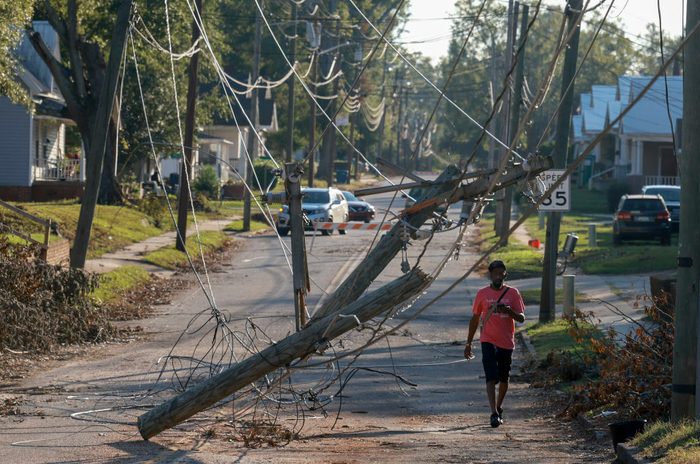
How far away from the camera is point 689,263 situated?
9391 millimetres

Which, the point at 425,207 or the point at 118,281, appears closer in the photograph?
the point at 425,207

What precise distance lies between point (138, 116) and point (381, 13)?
175 ft

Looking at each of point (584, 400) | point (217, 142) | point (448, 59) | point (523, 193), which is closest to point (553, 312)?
point (584, 400)

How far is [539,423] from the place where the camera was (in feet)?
38.3

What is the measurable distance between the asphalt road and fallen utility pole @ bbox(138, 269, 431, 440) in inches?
8.1

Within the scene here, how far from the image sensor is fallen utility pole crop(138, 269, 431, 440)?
29.1ft

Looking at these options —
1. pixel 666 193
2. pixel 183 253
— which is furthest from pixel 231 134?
pixel 183 253

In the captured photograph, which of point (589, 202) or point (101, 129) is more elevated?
point (101, 129)

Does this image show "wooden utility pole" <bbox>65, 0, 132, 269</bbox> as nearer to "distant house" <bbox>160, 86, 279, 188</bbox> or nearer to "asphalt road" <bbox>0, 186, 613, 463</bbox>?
"asphalt road" <bbox>0, 186, 613, 463</bbox>

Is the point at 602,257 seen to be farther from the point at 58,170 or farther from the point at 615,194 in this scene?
the point at 615,194

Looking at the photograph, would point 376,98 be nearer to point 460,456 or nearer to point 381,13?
point 381,13

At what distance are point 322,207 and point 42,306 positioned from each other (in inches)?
966

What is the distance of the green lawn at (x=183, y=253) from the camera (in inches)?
1113

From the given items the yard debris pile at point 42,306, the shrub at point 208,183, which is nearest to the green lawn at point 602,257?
the yard debris pile at point 42,306
